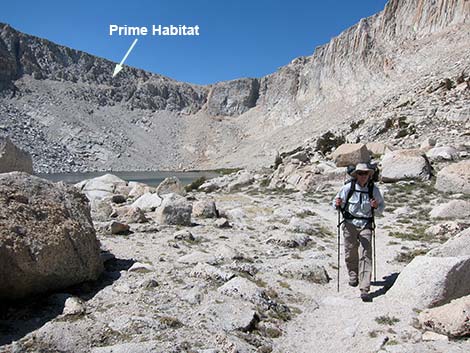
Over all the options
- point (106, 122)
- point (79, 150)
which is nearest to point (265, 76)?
point (106, 122)

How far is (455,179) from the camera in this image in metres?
18.7

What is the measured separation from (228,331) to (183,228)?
7.98 meters

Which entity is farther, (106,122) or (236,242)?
(106,122)

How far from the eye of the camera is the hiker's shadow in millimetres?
7637

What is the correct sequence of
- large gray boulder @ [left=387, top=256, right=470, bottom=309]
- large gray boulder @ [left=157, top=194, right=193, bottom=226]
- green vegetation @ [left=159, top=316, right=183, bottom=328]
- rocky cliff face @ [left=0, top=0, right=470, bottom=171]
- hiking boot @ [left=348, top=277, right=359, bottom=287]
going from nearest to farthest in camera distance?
green vegetation @ [left=159, top=316, right=183, bottom=328] < large gray boulder @ [left=387, top=256, right=470, bottom=309] < hiking boot @ [left=348, top=277, right=359, bottom=287] < large gray boulder @ [left=157, top=194, right=193, bottom=226] < rocky cliff face @ [left=0, top=0, right=470, bottom=171]

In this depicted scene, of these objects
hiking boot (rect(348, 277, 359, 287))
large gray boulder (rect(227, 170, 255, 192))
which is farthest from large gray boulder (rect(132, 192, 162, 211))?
large gray boulder (rect(227, 170, 255, 192))

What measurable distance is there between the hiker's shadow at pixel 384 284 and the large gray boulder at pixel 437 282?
29.0 inches

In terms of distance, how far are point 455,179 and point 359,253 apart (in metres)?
13.6

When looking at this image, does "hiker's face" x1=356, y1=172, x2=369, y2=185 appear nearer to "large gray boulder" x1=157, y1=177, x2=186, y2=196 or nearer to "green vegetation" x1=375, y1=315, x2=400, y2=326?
"green vegetation" x1=375, y1=315, x2=400, y2=326

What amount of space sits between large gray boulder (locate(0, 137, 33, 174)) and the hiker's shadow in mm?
11319

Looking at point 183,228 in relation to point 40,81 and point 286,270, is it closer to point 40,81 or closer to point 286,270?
point 286,270

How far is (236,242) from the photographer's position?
12234 millimetres

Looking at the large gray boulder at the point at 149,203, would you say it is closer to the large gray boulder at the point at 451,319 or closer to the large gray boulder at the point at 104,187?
the large gray boulder at the point at 104,187

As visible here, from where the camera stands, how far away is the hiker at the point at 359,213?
7.74m
